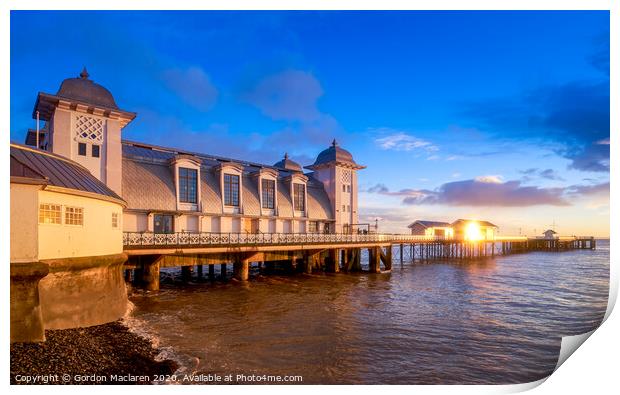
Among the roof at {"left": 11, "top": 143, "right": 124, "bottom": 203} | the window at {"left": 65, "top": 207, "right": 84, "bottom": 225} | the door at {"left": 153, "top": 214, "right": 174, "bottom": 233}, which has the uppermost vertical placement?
the roof at {"left": 11, "top": 143, "right": 124, "bottom": 203}

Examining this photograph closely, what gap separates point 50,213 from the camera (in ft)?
39.0

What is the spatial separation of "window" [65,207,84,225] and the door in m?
15.0

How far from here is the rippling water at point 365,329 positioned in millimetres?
11797

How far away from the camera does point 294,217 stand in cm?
3744

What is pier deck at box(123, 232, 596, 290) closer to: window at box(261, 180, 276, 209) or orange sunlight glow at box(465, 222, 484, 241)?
window at box(261, 180, 276, 209)

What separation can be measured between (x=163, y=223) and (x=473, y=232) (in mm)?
64059

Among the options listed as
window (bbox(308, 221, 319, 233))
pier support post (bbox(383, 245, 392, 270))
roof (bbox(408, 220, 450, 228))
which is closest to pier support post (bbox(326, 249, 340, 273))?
window (bbox(308, 221, 319, 233))

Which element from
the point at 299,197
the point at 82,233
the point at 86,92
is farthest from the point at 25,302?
the point at 299,197

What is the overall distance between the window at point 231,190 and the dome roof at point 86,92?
35.6 ft

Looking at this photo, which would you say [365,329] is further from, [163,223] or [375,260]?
[375,260]

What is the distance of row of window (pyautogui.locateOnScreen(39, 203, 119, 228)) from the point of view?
38.2 feet

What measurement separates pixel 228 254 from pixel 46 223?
17.2 m
